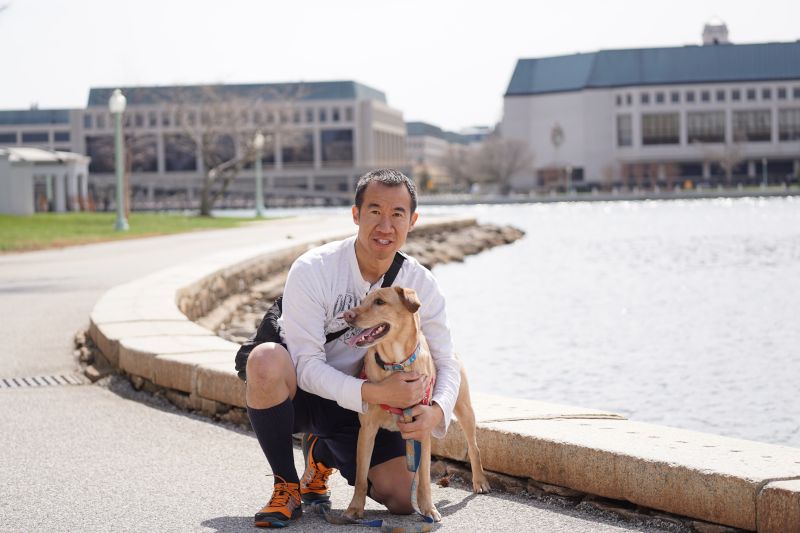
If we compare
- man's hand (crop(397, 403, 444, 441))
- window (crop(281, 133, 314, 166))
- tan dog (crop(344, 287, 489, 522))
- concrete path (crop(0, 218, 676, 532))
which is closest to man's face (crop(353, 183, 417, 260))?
tan dog (crop(344, 287, 489, 522))

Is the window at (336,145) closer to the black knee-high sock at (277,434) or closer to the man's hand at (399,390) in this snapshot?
Result: the black knee-high sock at (277,434)

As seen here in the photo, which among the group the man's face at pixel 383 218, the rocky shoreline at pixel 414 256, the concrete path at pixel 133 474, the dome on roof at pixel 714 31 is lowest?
the rocky shoreline at pixel 414 256

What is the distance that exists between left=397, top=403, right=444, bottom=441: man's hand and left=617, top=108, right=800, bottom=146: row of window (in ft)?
457

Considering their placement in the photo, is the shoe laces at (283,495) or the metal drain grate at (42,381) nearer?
the shoe laces at (283,495)

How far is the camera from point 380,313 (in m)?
4.45

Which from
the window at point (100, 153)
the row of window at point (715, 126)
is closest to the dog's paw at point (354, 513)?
the window at point (100, 153)

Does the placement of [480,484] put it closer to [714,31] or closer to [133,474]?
[133,474]

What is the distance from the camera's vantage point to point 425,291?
203 inches

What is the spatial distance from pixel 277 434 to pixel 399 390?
2.19ft

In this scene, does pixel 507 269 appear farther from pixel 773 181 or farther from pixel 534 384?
pixel 773 181

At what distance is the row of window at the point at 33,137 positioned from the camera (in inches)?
5827

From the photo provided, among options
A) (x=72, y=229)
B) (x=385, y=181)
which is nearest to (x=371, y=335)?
(x=385, y=181)

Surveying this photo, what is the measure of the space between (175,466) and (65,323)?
24.2ft

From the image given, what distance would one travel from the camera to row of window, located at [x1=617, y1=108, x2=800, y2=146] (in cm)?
13912
